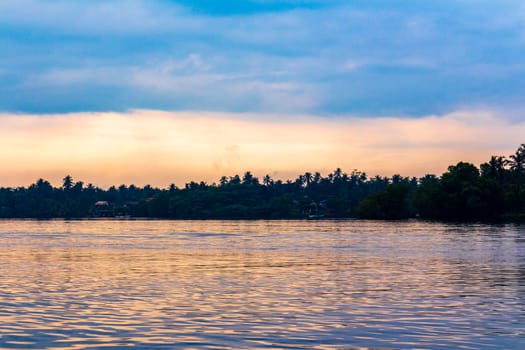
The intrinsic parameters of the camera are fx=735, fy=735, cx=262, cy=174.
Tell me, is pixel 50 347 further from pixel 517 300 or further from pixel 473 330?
pixel 517 300

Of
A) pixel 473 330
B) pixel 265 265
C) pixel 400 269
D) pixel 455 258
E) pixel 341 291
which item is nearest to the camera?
pixel 473 330

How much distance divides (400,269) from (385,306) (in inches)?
873

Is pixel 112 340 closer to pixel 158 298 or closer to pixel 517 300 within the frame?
pixel 158 298

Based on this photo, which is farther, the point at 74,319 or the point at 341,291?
the point at 341,291

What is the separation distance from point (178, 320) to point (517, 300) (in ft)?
56.4

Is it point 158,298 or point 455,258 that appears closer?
point 158,298

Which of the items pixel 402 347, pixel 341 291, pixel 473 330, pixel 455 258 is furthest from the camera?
pixel 455 258

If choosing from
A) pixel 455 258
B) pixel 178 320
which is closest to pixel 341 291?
pixel 178 320

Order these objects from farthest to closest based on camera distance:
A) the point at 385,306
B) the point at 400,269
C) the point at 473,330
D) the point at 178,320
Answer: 1. the point at 400,269
2. the point at 385,306
3. the point at 178,320
4. the point at 473,330

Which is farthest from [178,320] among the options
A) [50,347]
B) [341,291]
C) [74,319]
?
[341,291]

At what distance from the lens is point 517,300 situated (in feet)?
119

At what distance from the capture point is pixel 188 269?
56.1 meters

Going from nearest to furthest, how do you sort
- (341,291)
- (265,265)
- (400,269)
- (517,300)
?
(517,300) → (341,291) → (400,269) → (265,265)

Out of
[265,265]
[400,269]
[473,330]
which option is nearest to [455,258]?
[400,269]
